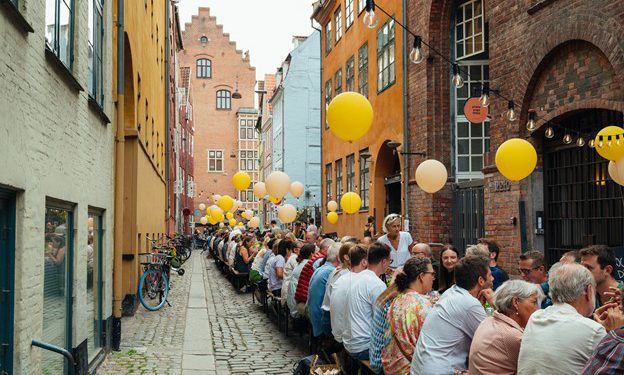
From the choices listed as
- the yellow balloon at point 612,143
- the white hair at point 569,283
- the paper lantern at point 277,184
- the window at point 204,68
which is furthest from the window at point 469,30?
the window at point 204,68

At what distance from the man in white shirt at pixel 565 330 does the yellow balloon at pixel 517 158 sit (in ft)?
18.5

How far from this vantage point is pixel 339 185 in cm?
2761

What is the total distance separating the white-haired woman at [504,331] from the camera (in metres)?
4.39

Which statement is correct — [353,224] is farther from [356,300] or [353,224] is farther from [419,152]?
[356,300]

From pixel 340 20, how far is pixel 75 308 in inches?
864

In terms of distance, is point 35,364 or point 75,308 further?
point 75,308

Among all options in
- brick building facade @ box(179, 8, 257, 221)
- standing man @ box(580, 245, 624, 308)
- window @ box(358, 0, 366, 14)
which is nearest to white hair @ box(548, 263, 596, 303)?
standing man @ box(580, 245, 624, 308)

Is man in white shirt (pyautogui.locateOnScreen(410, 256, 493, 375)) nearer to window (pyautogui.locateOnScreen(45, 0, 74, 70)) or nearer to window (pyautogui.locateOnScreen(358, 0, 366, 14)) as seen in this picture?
window (pyautogui.locateOnScreen(45, 0, 74, 70))

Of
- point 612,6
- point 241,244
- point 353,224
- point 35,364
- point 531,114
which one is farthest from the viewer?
point 353,224

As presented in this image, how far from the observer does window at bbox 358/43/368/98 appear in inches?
925

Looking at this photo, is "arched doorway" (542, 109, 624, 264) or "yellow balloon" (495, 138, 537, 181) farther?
"arched doorway" (542, 109, 624, 264)

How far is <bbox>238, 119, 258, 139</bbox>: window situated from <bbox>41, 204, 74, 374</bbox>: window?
6907cm

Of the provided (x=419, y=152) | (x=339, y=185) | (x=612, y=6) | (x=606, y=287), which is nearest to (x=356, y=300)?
(x=606, y=287)

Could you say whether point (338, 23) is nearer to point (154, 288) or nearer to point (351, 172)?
point (351, 172)
